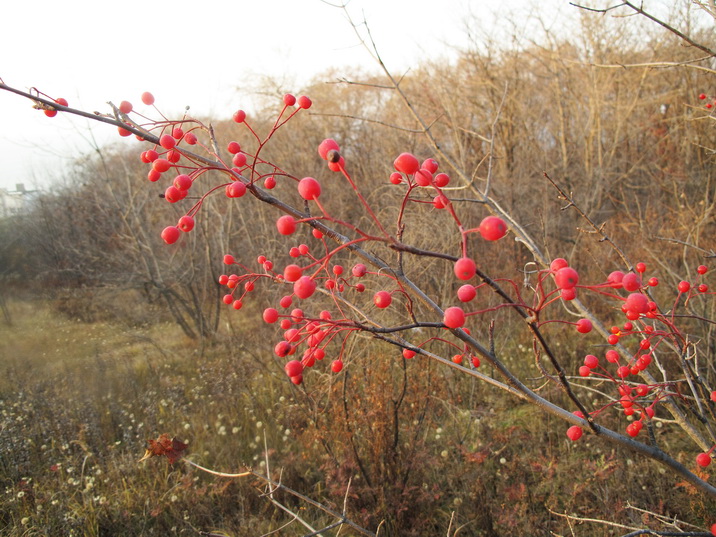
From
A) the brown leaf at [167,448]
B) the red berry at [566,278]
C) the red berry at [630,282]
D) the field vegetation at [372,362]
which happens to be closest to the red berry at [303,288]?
the red berry at [566,278]

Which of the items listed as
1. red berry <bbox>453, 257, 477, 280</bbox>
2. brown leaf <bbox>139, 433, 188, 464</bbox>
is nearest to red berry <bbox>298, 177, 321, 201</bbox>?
red berry <bbox>453, 257, 477, 280</bbox>

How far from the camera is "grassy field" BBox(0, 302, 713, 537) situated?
2592 mm

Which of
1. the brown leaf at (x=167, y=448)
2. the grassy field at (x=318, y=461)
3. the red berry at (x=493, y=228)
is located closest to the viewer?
the red berry at (x=493, y=228)

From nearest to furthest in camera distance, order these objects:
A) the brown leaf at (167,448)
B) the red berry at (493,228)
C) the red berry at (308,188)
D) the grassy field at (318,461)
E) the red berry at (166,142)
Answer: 1. the red berry at (493,228)
2. the red berry at (308,188)
3. the red berry at (166,142)
4. the brown leaf at (167,448)
5. the grassy field at (318,461)

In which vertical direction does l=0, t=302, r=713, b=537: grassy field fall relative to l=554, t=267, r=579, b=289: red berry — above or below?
below

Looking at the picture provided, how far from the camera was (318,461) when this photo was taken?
337cm

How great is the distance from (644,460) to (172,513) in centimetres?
311

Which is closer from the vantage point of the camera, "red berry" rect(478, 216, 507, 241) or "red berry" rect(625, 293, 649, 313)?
"red berry" rect(478, 216, 507, 241)

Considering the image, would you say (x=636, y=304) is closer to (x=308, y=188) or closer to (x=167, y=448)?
(x=308, y=188)

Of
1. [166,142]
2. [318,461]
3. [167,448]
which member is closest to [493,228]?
[166,142]

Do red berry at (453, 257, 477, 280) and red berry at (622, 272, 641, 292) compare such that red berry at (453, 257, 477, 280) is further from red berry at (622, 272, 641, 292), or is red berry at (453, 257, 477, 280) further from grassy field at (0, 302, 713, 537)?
grassy field at (0, 302, 713, 537)

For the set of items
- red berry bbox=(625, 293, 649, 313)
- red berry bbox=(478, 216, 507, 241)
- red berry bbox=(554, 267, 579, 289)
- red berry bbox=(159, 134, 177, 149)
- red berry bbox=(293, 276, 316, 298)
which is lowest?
red berry bbox=(625, 293, 649, 313)

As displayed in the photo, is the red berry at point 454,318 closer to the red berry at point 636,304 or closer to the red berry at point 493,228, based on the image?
the red berry at point 493,228

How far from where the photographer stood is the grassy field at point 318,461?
2592mm
